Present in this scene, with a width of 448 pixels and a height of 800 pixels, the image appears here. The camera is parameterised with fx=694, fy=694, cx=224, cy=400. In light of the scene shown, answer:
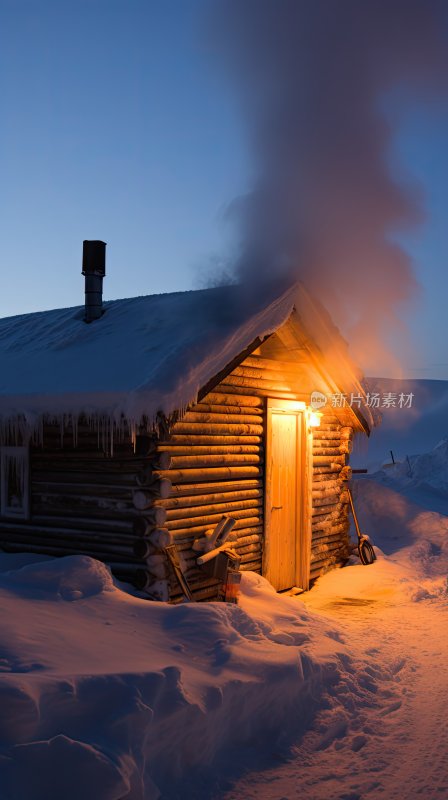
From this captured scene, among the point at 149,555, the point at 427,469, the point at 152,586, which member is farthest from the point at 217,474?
the point at 427,469

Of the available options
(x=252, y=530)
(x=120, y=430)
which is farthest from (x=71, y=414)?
(x=252, y=530)

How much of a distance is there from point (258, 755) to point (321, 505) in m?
7.52

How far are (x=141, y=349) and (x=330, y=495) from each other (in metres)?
5.55

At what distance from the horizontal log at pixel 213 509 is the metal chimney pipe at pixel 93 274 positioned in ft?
12.3

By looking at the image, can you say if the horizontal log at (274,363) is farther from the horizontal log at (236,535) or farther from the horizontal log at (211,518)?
the horizontal log at (236,535)

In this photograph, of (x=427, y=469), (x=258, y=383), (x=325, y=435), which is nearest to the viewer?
(x=258, y=383)

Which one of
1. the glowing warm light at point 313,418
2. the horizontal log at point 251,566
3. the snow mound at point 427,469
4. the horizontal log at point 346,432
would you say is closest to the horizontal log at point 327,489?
the horizontal log at point 346,432

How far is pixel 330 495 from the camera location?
41.8 feet

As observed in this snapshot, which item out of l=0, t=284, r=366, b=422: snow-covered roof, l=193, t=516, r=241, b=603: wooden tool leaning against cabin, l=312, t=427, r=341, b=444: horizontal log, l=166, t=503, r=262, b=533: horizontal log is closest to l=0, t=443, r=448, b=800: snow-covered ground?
l=193, t=516, r=241, b=603: wooden tool leaning against cabin

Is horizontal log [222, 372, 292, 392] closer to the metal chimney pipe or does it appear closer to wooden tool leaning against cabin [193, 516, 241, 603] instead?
wooden tool leaning against cabin [193, 516, 241, 603]

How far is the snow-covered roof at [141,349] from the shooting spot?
7.63 meters

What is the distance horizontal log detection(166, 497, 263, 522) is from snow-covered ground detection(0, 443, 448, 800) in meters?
1.24

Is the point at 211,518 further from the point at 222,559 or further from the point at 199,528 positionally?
the point at 222,559

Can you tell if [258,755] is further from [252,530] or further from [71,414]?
[252,530]
